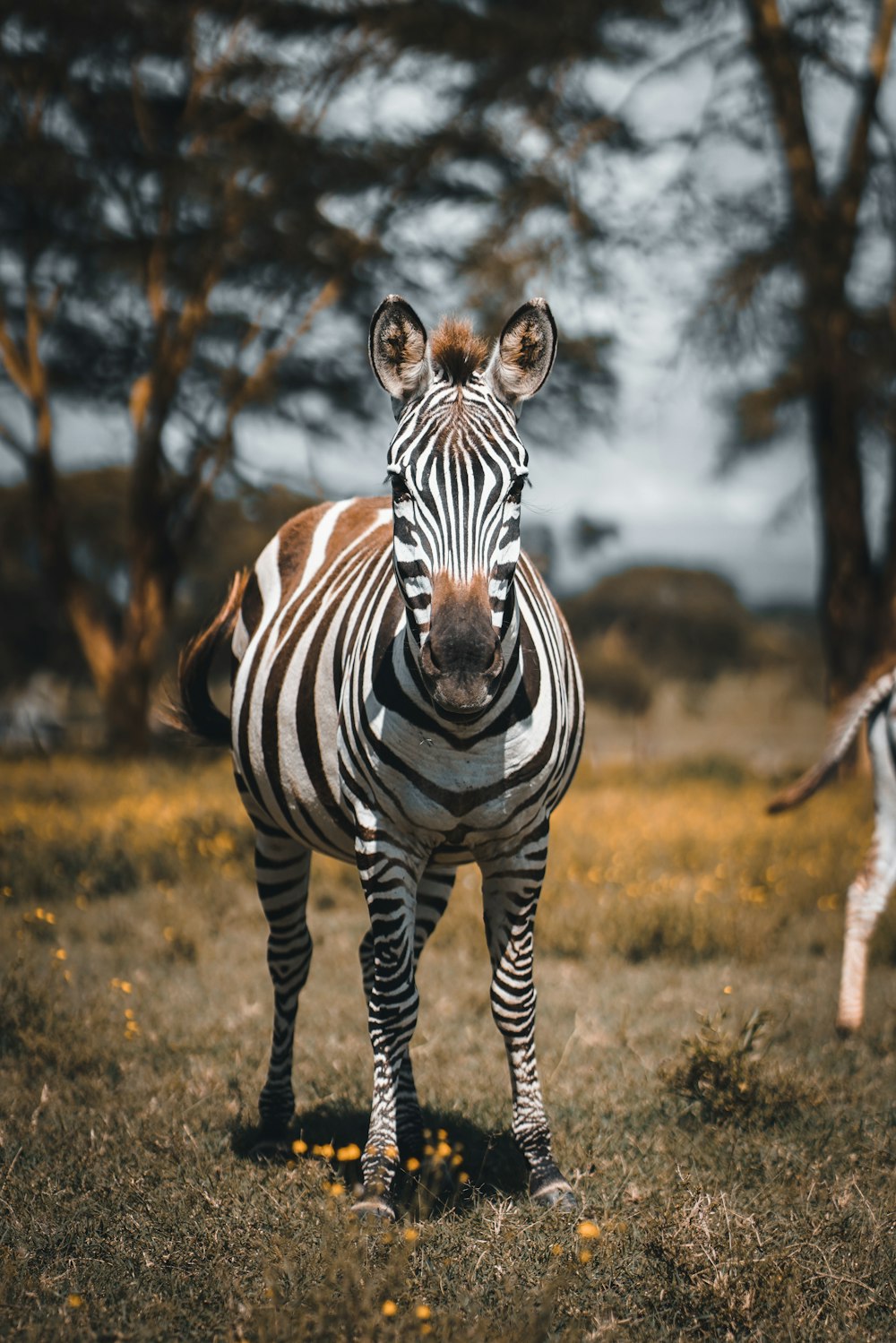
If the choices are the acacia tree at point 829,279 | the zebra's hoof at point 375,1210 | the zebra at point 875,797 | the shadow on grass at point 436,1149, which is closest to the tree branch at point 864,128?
the acacia tree at point 829,279

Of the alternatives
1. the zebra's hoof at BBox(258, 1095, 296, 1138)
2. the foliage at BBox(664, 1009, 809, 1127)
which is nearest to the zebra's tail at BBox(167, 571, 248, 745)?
the zebra's hoof at BBox(258, 1095, 296, 1138)

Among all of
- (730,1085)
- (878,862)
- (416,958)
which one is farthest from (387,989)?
(878,862)

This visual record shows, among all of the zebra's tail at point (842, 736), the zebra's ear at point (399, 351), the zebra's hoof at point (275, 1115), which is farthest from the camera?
the zebra's tail at point (842, 736)

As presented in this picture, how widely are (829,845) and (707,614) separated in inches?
973

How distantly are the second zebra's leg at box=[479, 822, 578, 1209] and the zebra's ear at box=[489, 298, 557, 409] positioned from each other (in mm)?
1227

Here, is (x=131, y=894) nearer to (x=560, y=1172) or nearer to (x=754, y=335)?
(x=560, y=1172)

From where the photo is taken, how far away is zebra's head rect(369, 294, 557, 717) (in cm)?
260

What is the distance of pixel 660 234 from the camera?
11320 mm

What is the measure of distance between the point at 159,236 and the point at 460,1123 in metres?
12.0

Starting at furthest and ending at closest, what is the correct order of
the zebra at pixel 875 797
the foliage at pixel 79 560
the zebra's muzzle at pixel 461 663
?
the foliage at pixel 79 560 → the zebra at pixel 875 797 → the zebra's muzzle at pixel 461 663

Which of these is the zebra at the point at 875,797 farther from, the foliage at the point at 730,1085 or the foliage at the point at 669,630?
the foliage at the point at 669,630

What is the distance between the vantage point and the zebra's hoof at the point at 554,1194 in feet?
10.5

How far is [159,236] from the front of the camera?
1332cm

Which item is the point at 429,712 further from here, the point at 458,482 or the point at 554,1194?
the point at 554,1194
